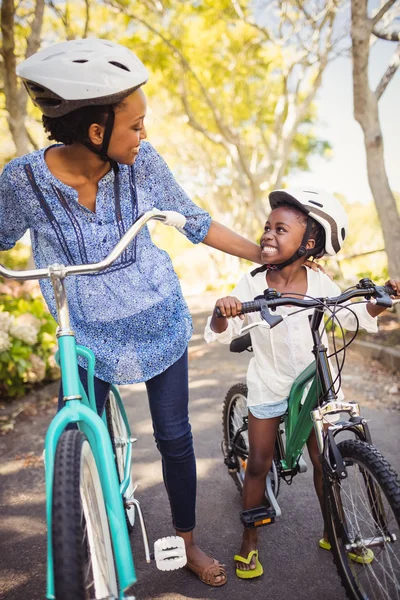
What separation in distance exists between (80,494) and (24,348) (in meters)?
3.76

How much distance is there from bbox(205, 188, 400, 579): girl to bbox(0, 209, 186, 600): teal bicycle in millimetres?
778

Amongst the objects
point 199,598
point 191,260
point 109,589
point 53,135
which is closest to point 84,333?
point 53,135

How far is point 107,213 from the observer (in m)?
1.94

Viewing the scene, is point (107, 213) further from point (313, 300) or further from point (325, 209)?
point (325, 209)

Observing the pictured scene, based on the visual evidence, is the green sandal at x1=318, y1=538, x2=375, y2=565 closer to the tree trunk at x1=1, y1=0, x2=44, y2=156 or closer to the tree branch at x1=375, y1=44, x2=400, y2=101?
the tree branch at x1=375, y1=44, x2=400, y2=101

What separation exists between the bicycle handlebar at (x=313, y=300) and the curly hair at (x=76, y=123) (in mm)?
817

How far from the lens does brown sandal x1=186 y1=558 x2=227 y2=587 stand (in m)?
2.38

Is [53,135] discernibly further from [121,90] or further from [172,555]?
[172,555]

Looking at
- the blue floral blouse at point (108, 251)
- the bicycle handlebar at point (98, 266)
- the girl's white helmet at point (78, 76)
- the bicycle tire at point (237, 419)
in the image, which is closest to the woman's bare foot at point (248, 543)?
the bicycle tire at point (237, 419)

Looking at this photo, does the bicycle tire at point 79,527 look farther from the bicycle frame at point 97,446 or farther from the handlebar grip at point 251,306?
the handlebar grip at point 251,306

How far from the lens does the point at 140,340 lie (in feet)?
6.77

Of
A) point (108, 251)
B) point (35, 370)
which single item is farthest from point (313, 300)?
point (35, 370)

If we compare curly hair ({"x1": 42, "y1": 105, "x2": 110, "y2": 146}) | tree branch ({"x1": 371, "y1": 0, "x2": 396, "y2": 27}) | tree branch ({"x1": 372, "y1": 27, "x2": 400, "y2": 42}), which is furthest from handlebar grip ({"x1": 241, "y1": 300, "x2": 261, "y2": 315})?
tree branch ({"x1": 372, "y1": 27, "x2": 400, "y2": 42})

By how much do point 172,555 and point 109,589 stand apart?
60 cm
